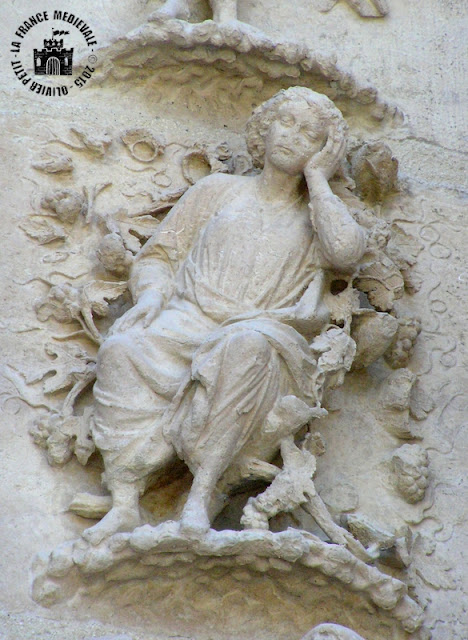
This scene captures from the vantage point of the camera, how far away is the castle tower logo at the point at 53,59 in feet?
16.0

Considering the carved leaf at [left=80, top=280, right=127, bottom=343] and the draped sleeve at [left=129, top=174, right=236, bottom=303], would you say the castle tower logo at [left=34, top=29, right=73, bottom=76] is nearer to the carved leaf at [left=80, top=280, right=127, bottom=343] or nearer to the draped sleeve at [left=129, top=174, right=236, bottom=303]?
the draped sleeve at [left=129, top=174, right=236, bottom=303]

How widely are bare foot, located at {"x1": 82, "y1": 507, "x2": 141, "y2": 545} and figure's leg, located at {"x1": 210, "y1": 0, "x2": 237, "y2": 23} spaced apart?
237cm

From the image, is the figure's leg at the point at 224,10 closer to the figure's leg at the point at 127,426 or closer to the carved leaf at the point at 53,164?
the carved leaf at the point at 53,164

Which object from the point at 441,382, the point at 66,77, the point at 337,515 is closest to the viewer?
the point at 337,515

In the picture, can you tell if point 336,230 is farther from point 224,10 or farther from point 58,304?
point 224,10

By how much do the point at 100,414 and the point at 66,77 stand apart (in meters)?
1.82

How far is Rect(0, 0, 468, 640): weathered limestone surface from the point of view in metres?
3.54

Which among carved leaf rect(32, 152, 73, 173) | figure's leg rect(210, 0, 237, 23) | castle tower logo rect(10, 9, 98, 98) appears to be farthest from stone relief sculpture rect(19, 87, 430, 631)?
figure's leg rect(210, 0, 237, 23)

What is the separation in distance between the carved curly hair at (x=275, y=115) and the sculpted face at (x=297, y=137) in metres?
0.03

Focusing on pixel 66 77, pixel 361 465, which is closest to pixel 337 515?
pixel 361 465

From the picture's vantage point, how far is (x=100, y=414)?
370cm

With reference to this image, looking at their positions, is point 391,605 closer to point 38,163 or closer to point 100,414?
point 100,414

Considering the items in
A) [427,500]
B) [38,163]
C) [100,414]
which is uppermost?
[38,163]

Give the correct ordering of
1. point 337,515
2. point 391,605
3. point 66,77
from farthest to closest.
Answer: point 66,77 < point 337,515 < point 391,605
